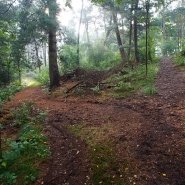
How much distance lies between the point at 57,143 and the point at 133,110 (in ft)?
9.21

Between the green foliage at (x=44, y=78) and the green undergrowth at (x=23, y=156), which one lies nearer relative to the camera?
the green undergrowth at (x=23, y=156)

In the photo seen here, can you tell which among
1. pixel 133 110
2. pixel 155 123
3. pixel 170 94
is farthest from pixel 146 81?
pixel 155 123

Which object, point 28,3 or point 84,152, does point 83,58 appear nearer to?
point 28,3

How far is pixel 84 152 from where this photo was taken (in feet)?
11.9

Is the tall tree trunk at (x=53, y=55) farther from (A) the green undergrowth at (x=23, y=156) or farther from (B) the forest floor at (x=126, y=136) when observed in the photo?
(A) the green undergrowth at (x=23, y=156)

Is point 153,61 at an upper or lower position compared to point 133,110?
upper

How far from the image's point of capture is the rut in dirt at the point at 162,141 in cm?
284

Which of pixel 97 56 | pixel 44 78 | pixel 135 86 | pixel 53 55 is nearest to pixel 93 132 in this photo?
pixel 135 86

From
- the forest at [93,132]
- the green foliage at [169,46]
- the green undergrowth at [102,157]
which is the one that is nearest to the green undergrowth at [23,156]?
the forest at [93,132]

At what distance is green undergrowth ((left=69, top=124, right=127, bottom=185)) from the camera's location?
2.88 m

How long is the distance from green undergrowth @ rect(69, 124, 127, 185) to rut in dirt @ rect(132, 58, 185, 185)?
0.39 metres

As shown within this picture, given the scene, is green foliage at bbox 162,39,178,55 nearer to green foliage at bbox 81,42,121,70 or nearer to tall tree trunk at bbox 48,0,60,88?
green foliage at bbox 81,42,121,70

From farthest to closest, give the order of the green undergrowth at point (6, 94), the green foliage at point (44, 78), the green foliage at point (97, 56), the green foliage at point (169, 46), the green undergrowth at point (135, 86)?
the green foliage at point (169, 46), the green foliage at point (97, 56), the green foliage at point (44, 78), the green undergrowth at point (6, 94), the green undergrowth at point (135, 86)

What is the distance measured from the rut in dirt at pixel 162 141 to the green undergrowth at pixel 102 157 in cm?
39
